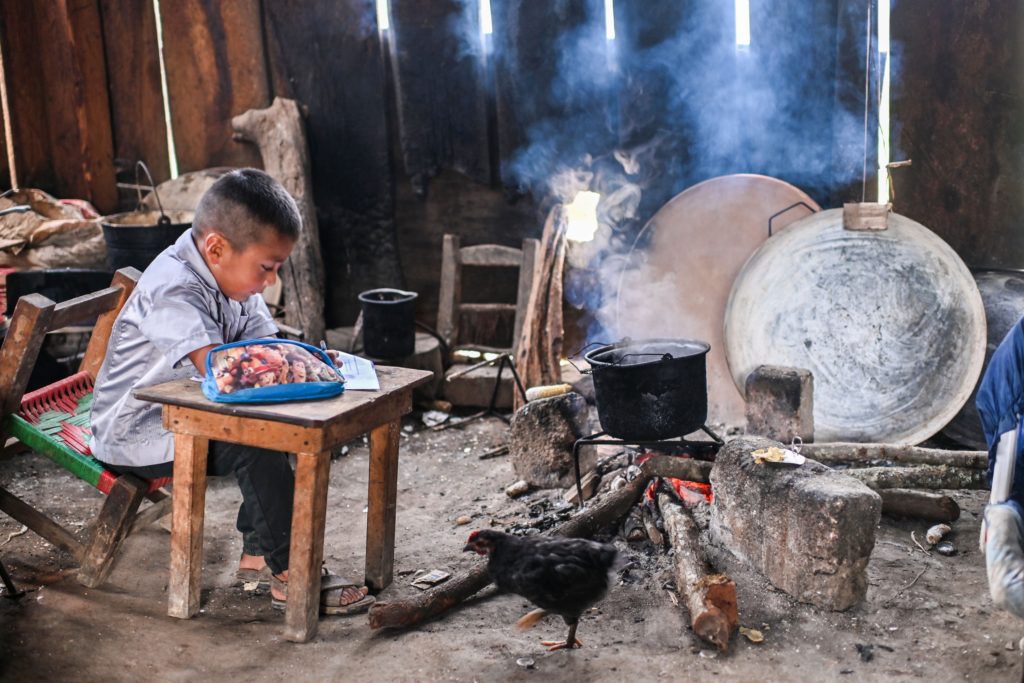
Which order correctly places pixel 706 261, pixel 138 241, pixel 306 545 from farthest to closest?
pixel 706 261
pixel 138 241
pixel 306 545

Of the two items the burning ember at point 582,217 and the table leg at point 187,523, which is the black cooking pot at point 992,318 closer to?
the burning ember at point 582,217

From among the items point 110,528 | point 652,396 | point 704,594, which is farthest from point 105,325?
point 704,594

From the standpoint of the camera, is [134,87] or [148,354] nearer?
[148,354]

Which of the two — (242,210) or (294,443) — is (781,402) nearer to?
(294,443)

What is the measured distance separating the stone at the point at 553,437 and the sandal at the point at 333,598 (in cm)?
146

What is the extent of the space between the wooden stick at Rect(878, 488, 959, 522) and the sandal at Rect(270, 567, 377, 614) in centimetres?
244

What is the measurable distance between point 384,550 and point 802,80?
4095mm

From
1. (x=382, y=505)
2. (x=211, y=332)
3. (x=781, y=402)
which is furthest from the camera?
(x=781, y=402)

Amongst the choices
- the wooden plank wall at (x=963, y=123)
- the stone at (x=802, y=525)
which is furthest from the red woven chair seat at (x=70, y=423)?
the wooden plank wall at (x=963, y=123)

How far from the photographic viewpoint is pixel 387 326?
6.30m

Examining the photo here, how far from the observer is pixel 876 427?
5.51 m

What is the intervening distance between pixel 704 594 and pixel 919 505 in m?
1.49

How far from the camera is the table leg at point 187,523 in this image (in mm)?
3582

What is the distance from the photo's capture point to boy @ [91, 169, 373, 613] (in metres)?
3.63
